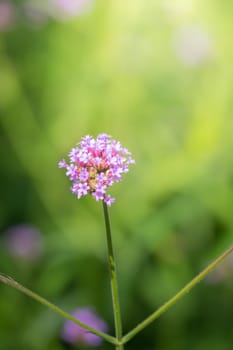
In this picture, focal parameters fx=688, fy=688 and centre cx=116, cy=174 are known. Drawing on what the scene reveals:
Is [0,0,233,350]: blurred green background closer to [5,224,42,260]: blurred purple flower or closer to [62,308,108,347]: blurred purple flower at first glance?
[5,224,42,260]: blurred purple flower

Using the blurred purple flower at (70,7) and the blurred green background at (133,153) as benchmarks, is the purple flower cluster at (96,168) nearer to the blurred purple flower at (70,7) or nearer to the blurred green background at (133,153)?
the blurred green background at (133,153)

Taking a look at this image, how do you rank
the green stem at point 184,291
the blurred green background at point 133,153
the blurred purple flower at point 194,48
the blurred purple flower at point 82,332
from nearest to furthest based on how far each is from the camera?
1. the green stem at point 184,291
2. the blurred purple flower at point 82,332
3. the blurred green background at point 133,153
4. the blurred purple flower at point 194,48

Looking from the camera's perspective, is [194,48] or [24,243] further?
[194,48]

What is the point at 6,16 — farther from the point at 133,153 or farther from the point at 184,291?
the point at 184,291

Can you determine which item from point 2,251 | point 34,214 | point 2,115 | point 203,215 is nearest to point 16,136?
point 2,115

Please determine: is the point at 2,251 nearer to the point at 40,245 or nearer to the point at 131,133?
the point at 40,245

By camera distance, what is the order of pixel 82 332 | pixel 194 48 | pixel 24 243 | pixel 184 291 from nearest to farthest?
pixel 184 291 < pixel 82 332 < pixel 24 243 < pixel 194 48

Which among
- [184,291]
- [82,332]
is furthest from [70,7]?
[184,291]

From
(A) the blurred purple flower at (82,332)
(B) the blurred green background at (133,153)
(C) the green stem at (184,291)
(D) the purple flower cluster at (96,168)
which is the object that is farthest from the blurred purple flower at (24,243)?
(C) the green stem at (184,291)
